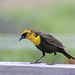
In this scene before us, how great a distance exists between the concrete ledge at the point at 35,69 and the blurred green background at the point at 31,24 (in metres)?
5.06

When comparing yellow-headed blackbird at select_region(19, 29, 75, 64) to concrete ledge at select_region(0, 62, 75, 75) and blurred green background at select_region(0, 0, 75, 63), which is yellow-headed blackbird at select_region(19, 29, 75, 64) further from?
blurred green background at select_region(0, 0, 75, 63)

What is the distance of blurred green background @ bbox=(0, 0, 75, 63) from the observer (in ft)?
34.8

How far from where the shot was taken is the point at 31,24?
51.5ft

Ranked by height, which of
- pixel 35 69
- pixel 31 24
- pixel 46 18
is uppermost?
pixel 46 18

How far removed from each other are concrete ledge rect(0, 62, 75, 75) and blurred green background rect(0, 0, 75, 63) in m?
5.06

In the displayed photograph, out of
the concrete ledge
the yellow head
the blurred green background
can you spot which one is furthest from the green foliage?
the concrete ledge

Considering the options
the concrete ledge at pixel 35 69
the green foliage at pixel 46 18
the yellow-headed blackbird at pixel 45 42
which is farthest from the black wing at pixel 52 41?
the green foliage at pixel 46 18

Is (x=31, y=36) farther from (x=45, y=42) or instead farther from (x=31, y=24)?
(x=31, y=24)

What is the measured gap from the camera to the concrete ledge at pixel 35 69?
4074mm

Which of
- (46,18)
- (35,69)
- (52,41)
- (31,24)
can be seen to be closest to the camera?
(35,69)

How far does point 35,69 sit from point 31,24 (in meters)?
11.6

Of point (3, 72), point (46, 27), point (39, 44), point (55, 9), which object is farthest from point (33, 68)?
point (55, 9)

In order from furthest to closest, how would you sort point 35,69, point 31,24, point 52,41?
1. point 31,24
2. point 52,41
3. point 35,69

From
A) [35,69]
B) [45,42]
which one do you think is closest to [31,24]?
[45,42]
